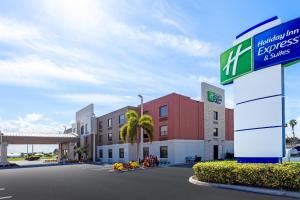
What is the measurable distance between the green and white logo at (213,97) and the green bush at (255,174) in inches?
1246

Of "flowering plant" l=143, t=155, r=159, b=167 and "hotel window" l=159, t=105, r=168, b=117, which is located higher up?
"hotel window" l=159, t=105, r=168, b=117

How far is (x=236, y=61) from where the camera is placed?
19.0 m

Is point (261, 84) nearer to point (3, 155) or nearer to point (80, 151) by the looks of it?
point (3, 155)

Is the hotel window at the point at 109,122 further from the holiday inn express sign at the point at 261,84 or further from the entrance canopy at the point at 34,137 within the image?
the holiday inn express sign at the point at 261,84

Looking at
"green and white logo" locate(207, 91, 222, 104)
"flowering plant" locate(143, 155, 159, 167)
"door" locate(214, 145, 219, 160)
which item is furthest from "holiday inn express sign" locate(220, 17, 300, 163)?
"door" locate(214, 145, 219, 160)

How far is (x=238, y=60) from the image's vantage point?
18.9 metres

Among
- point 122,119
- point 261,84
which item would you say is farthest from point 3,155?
point 261,84

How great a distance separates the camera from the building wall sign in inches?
609

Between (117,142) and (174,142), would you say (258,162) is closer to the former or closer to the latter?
(174,142)

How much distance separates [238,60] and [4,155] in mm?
Answer: 48237

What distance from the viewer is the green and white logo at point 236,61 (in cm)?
1817

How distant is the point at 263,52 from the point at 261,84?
1666 mm

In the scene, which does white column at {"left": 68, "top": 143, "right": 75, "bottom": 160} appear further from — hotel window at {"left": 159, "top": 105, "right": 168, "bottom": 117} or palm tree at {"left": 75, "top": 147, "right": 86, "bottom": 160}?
hotel window at {"left": 159, "top": 105, "right": 168, "bottom": 117}

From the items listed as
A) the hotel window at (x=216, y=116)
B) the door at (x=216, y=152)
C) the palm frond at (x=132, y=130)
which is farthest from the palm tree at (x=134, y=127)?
the hotel window at (x=216, y=116)
